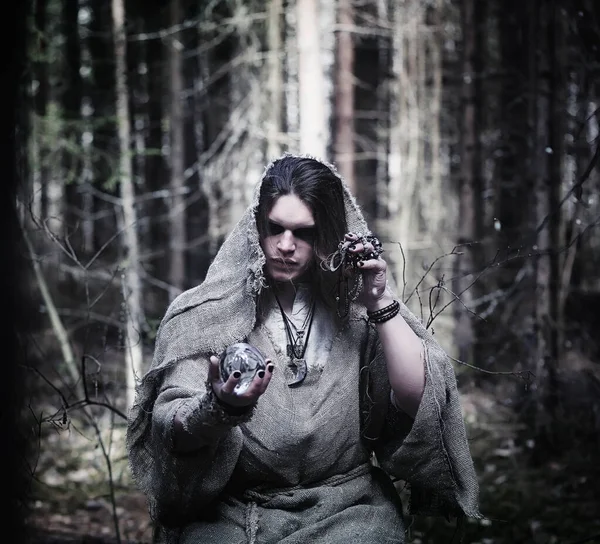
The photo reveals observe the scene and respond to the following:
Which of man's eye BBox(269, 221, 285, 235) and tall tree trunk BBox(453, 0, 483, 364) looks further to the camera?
tall tree trunk BBox(453, 0, 483, 364)

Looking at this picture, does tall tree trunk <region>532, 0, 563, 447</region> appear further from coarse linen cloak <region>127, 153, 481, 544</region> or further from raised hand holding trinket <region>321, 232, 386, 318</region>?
raised hand holding trinket <region>321, 232, 386, 318</region>

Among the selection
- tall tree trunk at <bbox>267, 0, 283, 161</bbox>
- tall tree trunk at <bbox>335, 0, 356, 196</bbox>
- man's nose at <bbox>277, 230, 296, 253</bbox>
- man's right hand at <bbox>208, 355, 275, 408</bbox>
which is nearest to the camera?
man's right hand at <bbox>208, 355, 275, 408</bbox>

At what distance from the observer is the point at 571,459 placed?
677 cm

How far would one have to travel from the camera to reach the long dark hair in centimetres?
309

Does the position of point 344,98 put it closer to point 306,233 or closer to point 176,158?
point 176,158

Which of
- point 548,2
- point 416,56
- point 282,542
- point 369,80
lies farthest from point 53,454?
point 369,80

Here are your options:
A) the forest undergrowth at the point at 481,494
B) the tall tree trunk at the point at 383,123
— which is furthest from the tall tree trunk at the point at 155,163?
the forest undergrowth at the point at 481,494

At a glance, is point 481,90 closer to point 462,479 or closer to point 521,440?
point 521,440

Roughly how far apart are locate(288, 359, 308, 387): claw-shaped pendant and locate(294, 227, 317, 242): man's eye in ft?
1.69

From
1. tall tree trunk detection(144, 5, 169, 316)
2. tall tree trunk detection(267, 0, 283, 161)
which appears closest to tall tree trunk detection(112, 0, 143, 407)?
tall tree trunk detection(267, 0, 283, 161)

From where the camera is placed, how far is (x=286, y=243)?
10.0ft

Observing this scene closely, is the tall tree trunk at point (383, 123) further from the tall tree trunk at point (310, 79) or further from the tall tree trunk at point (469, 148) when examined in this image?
the tall tree trunk at point (310, 79)

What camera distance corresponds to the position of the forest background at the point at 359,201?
5285 millimetres

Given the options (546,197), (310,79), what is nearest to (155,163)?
(310,79)
